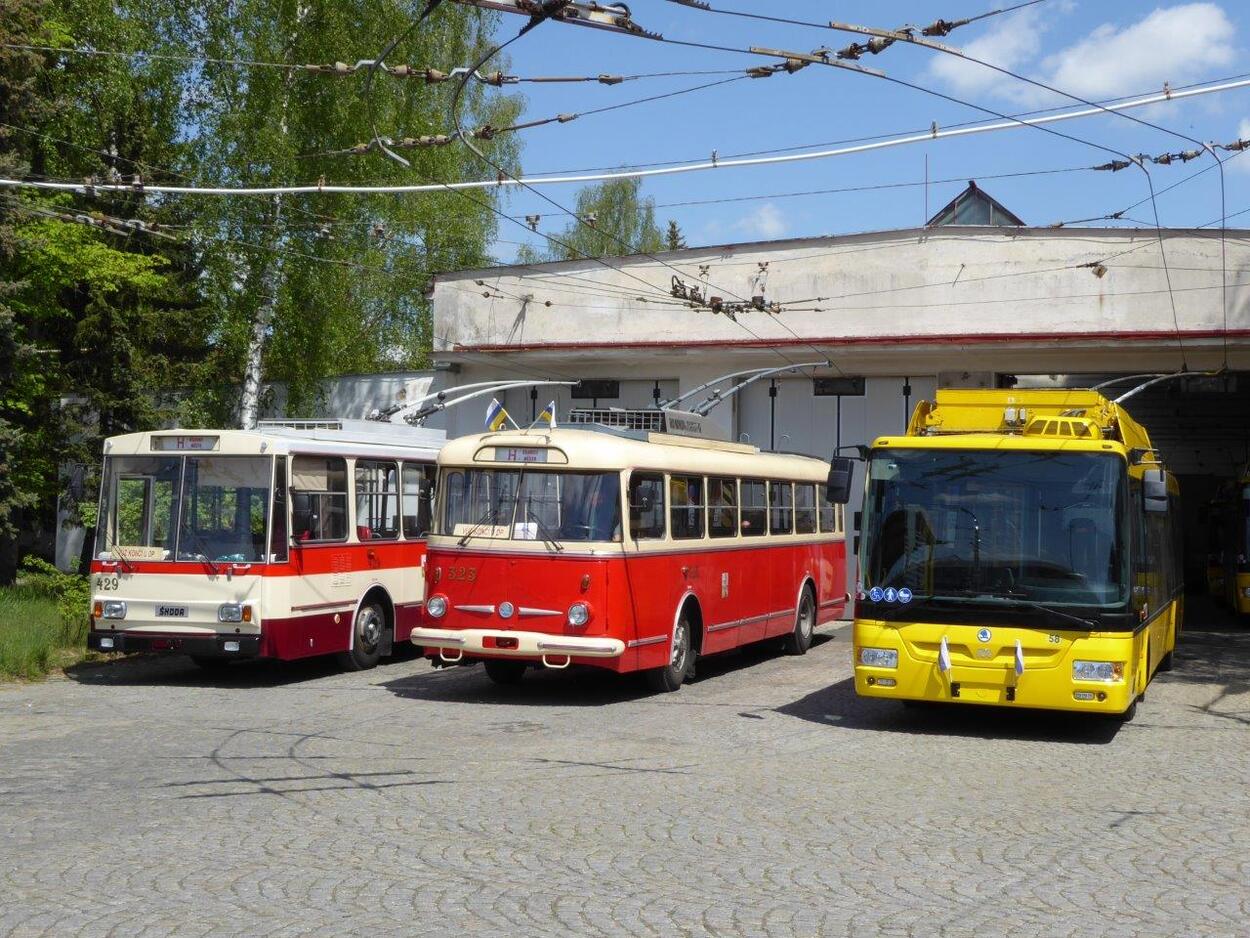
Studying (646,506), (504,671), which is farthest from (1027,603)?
(504,671)

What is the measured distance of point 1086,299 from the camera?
23922 millimetres

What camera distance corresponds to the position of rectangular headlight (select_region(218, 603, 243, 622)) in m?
15.6

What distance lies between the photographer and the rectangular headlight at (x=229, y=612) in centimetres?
1556

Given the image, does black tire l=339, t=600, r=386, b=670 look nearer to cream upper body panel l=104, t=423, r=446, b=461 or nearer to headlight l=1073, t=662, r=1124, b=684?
cream upper body panel l=104, t=423, r=446, b=461

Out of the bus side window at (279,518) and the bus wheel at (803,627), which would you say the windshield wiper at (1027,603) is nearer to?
the bus side window at (279,518)

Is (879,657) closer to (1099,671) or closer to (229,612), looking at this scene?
(1099,671)

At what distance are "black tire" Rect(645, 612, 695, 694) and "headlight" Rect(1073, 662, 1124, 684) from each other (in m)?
4.53

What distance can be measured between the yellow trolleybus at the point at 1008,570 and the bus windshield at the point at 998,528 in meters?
0.01

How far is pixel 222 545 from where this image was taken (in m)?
15.8

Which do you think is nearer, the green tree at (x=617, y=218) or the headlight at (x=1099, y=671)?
the headlight at (x=1099, y=671)

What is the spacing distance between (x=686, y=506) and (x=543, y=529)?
84.5 inches

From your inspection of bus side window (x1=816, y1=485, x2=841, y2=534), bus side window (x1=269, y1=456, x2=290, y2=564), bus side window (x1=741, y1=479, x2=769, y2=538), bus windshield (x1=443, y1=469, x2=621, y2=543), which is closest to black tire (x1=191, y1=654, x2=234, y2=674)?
bus side window (x1=269, y1=456, x2=290, y2=564)

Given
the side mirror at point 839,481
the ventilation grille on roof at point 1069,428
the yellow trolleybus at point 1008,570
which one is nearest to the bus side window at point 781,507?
the side mirror at point 839,481

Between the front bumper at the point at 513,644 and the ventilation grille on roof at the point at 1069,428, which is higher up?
the ventilation grille on roof at the point at 1069,428
